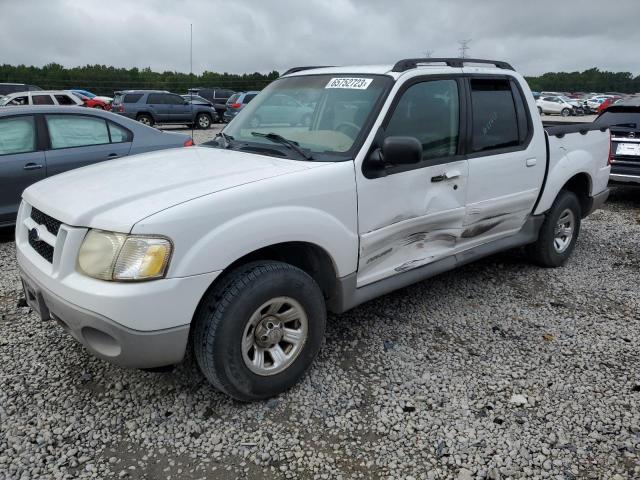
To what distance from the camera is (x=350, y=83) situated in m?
3.50

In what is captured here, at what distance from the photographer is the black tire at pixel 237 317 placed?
100 inches

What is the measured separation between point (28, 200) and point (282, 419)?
197cm

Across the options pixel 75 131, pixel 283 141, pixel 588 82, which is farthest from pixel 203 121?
pixel 588 82

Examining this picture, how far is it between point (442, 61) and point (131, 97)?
19643 millimetres

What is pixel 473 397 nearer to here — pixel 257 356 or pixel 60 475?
pixel 257 356

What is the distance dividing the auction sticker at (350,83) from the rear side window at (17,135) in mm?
3925

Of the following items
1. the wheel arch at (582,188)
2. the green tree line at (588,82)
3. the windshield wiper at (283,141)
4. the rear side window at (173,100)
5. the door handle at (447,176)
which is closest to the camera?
the windshield wiper at (283,141)

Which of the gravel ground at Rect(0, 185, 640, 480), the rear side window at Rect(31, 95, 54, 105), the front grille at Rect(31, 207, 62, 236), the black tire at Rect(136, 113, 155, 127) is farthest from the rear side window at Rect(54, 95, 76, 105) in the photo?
the front grille at Rect(31, 207, 62, 236)

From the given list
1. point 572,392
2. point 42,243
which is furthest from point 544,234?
point 42,243

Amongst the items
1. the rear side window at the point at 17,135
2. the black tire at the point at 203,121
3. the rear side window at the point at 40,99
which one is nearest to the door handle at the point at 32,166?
the rear side window at the point at 17,135

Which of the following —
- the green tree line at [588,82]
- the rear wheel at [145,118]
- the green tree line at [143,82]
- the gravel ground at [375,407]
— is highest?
the green tree line at [588,82]

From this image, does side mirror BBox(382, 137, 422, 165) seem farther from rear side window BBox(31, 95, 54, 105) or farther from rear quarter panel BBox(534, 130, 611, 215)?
rear side window BBox(31, 95, 54, 105)

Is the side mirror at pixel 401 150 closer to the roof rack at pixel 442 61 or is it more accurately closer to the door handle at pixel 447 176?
the door handle at pixel 447 176

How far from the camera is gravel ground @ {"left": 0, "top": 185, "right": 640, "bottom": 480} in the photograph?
8.04 feet
